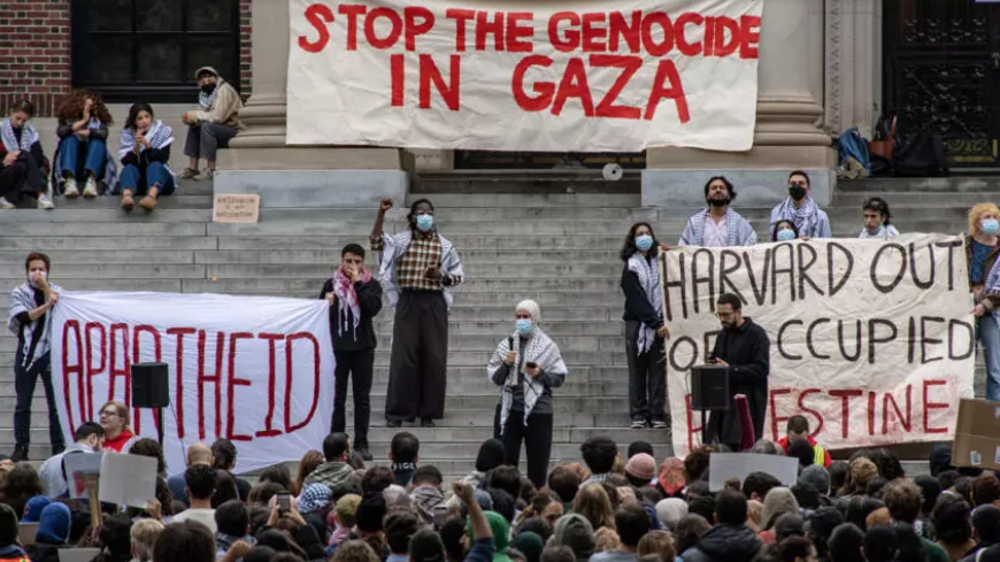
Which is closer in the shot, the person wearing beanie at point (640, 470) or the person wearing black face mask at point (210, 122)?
the person wearing beanie at point (640, 470)

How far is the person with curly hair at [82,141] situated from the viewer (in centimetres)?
2200

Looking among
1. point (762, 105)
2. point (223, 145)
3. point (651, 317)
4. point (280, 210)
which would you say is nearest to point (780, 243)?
point (651, 317)

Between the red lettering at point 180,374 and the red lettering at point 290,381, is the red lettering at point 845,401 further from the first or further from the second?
the red lettering at point 180,374

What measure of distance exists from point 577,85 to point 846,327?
506 centimetres

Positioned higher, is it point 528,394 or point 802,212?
point 802,212

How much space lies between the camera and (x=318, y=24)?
866 inches

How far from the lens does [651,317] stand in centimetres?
1766

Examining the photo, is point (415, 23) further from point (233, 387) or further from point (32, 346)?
point (32, 346)

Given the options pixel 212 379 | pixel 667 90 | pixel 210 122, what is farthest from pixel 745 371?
pixel 210 122

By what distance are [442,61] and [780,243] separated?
5.13m

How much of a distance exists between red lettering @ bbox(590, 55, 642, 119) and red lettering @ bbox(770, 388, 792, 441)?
4903 mm

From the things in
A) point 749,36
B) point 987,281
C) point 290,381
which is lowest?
point 290,381

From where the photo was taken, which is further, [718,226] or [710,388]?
[718,226]

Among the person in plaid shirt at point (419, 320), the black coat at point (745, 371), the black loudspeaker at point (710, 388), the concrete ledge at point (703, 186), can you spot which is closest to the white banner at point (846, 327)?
the black coat at point (745, 371)
